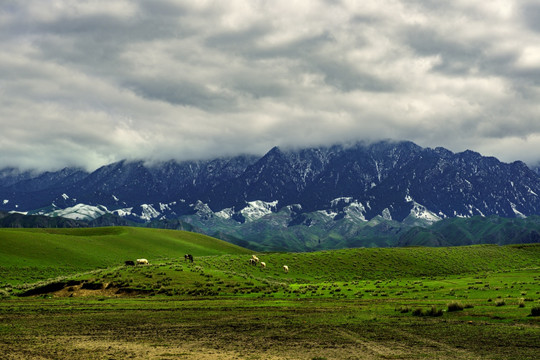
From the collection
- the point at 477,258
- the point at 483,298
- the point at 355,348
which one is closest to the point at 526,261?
the point at 477,258

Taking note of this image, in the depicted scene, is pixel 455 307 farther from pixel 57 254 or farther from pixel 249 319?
pixel 57 254

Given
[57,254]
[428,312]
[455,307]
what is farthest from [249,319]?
[57,254]

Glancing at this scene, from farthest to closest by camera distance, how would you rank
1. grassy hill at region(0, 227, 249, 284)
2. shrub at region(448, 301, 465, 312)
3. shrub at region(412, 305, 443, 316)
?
grassy hill at region(0, 227, 249, 284)
shrub at region(448, 301, 465, 312)
shrub at region(412, 305, 443, 316)

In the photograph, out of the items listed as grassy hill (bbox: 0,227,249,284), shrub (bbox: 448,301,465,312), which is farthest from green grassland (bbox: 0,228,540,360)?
grassy hill (bbox: 0,227,249,284)

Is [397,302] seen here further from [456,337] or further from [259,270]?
[259,270]

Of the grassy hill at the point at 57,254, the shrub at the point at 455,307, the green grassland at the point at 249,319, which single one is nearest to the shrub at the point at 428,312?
the green grassland at the point at 249,319

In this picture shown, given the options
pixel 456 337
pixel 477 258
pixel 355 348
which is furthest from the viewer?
pixel 477 258

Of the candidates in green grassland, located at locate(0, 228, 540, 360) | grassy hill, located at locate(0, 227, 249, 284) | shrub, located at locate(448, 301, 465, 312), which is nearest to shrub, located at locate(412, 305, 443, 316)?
green grassland, located at locate(0, 228, 540, 360)

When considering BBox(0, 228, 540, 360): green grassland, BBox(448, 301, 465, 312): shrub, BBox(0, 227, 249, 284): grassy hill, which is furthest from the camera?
BBox(0, 227, 249, 284): grassy hill

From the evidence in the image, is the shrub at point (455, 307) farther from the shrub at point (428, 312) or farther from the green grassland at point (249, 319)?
the shrub at point (428, 312)

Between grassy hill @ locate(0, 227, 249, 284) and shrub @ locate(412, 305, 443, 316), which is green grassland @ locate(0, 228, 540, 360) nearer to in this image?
shrub @ locate(412, 305, 443, 316)

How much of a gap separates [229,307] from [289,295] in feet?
60.3

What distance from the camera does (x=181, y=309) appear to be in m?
59.0

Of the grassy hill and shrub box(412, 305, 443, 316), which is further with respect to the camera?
the grassy hill
